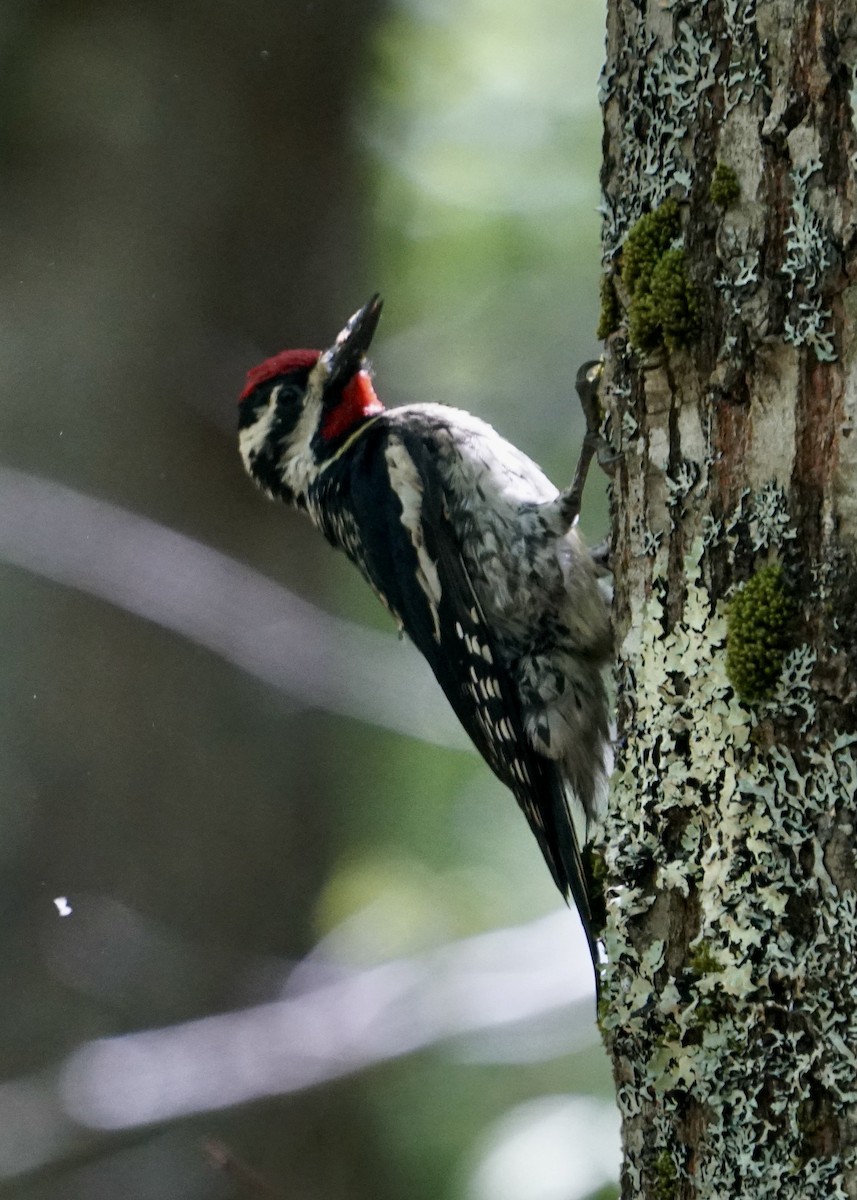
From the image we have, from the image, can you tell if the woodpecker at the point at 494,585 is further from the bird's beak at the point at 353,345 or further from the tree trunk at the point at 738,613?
the tree trunk at the point at 738,613

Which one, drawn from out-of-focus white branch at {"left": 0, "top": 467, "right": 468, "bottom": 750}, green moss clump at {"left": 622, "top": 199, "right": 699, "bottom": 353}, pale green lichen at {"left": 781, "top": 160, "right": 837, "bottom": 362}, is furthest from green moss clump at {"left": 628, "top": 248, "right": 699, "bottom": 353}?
out-of-focus white branch at {"left": 0, "top": 467, "right": 468, "bottom": 750}

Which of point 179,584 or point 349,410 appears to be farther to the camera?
point 179,584

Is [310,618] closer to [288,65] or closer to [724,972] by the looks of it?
[288,65]

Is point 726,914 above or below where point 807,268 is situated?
below

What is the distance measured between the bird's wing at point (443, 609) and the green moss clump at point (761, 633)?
2.55ft

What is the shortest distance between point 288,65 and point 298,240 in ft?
1.21

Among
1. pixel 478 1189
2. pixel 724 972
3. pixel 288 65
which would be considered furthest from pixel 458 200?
pixel 724 972

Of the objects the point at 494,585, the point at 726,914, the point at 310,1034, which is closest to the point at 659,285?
the point at 726,914

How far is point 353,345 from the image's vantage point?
2.27 metres

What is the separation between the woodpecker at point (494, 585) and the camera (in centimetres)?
197

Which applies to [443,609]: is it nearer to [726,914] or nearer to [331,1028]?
[726,914]

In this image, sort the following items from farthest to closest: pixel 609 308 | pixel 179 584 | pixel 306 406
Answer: pixel 179 584, pixel 306 406, pixel 609 308

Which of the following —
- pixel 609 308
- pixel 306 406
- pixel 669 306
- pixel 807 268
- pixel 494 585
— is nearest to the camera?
pixel 807 268

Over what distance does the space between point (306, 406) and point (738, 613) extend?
1.33m
